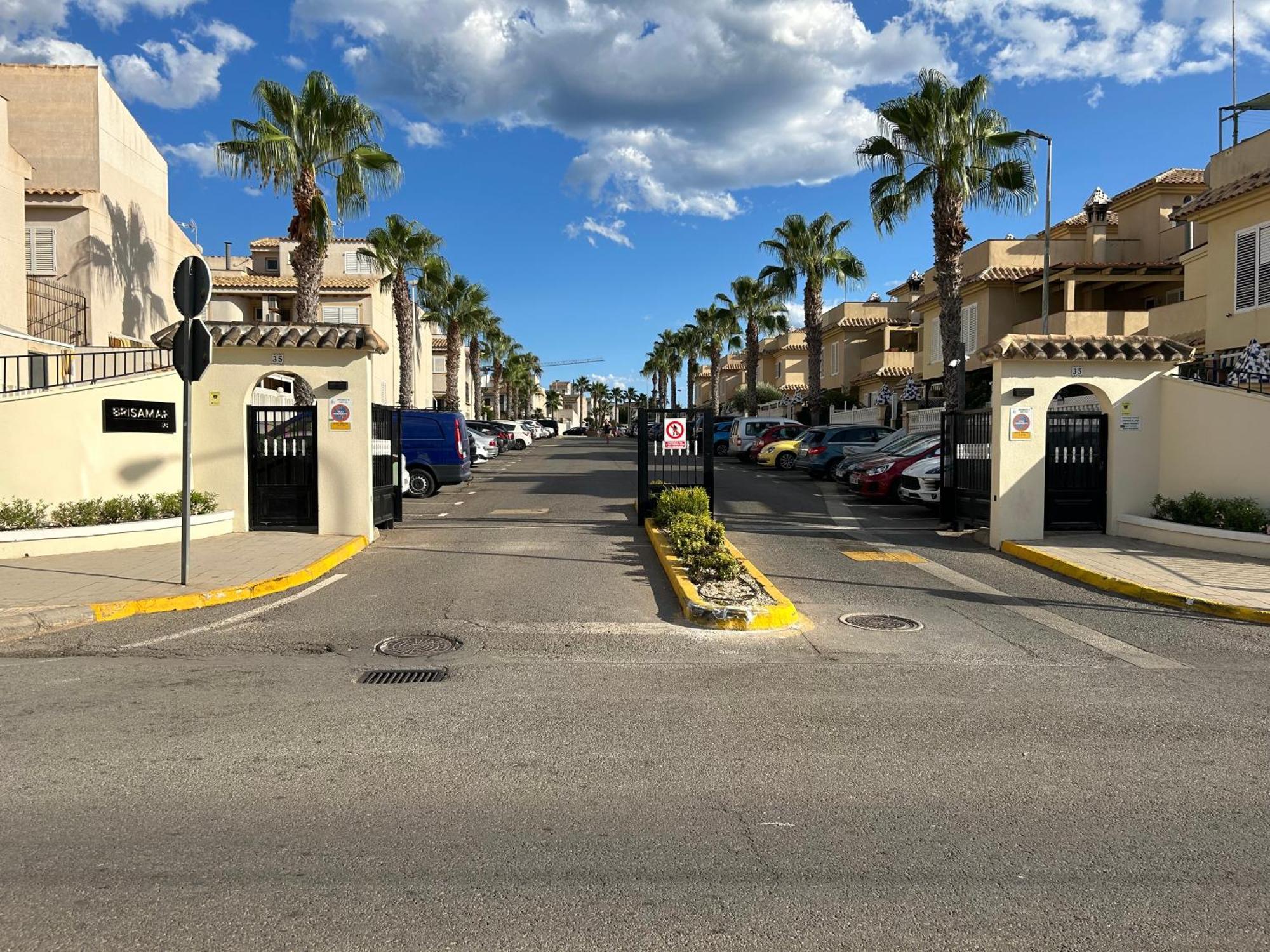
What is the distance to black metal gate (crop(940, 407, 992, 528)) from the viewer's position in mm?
13773

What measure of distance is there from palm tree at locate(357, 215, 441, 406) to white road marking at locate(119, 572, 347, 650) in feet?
89.1

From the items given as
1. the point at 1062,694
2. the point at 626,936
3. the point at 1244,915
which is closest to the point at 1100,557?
the point at 1062,694

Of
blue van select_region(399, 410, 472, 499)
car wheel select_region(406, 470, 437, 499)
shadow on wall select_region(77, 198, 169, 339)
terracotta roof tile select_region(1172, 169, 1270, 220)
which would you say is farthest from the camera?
shadow on wall select_region(77, 198, 169, 339)

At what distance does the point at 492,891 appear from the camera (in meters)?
3.33

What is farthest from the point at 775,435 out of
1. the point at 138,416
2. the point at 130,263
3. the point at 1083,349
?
the point at 138,416

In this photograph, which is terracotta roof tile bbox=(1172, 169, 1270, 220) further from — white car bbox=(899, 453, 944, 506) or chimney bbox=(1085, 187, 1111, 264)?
chimney bbox=(1085, 187, 1111, 264)

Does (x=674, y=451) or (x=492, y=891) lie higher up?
(x=674, y=451)

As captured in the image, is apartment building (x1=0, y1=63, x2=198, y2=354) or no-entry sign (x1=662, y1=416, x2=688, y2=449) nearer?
no-entry sign (x1=662, y1=416, x2=688, y2=449)

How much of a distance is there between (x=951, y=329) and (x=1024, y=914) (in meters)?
20.4

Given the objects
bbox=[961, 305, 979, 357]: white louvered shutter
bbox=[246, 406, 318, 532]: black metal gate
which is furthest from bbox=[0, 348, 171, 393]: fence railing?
bbox=[961, 305, 979, 357]: white louvered shutter

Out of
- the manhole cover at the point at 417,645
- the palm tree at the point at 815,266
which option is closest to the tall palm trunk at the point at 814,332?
the palm tree at the point at 815,266

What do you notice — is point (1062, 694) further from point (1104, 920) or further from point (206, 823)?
point (206, 823)

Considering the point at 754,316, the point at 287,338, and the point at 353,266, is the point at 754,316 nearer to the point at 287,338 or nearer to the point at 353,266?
the point at 353,266

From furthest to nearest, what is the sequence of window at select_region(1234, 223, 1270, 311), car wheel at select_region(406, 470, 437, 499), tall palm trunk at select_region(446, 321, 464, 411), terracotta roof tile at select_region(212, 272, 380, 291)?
tall palm trunk at select_region(446, 321, 464, 411)
terracotta roof tile at select_region(212, 272, 380, 291)
car wheel at select_region(406, 470, 437, 499)
window at select_region(1234, 223, 1270, 311)
